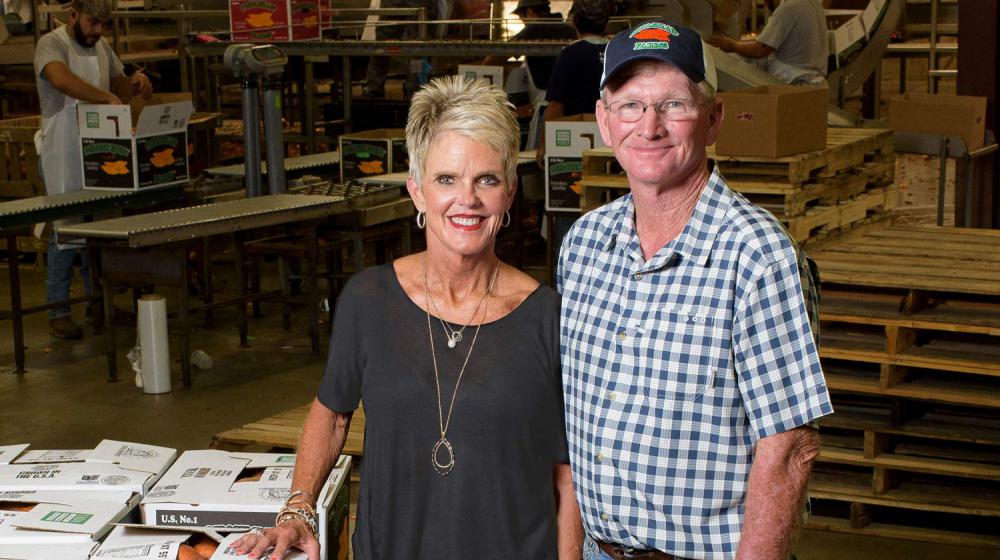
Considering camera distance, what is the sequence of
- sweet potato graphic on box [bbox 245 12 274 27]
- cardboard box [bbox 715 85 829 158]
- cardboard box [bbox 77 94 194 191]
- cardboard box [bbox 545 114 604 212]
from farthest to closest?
sweet potato graphic on box [bbox 245 12 274 27]
cardboard box [bbox 77 94 194 191]
cardboard box [bbox 545 114 604 212]
cardboard box [bbox 715 85 829 158]

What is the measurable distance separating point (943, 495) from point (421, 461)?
3382 millimetres

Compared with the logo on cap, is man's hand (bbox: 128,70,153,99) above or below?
below

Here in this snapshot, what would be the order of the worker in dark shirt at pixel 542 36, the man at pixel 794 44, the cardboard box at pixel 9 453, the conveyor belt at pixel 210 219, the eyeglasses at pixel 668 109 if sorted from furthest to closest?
the worker in dark shirt at pixel 542 36 < the man at pixel 794 44 < the conveyor belt at pixel 210 219 < the cardboard box at pixel 9 453 < the eyeglasses at pixel 668 109

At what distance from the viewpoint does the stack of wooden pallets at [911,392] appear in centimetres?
509

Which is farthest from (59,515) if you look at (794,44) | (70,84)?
(794,44)

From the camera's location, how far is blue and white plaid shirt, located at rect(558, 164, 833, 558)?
2.29 metres

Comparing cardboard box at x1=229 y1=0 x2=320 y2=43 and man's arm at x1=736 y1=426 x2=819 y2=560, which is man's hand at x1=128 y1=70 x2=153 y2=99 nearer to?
cardboard box at x1=229 y1=0 x2=320 y2=43

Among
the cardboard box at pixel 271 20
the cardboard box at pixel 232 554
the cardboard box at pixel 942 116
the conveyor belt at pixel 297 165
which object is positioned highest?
the cardboard box at pixel 271 20

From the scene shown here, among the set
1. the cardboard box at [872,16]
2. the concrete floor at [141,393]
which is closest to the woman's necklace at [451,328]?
the concrete floor at [141,393]

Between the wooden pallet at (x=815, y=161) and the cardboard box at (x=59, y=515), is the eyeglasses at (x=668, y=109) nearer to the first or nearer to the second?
the cardboard box at (x=59, y=515)

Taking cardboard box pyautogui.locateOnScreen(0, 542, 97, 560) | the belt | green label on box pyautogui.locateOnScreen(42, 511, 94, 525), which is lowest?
cardboard box pyautogui.locateOnScreen(0, 542, 97, 560)

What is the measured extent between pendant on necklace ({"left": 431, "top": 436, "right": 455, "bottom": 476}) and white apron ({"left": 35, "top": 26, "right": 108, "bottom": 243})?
21.0 feet

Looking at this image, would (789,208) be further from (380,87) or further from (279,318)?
(380,87)

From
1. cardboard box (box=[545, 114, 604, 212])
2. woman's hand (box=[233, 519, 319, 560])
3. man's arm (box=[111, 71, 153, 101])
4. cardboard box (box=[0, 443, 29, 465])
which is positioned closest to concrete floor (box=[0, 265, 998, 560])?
man's arm (box=[111, 71, 153, 101])
